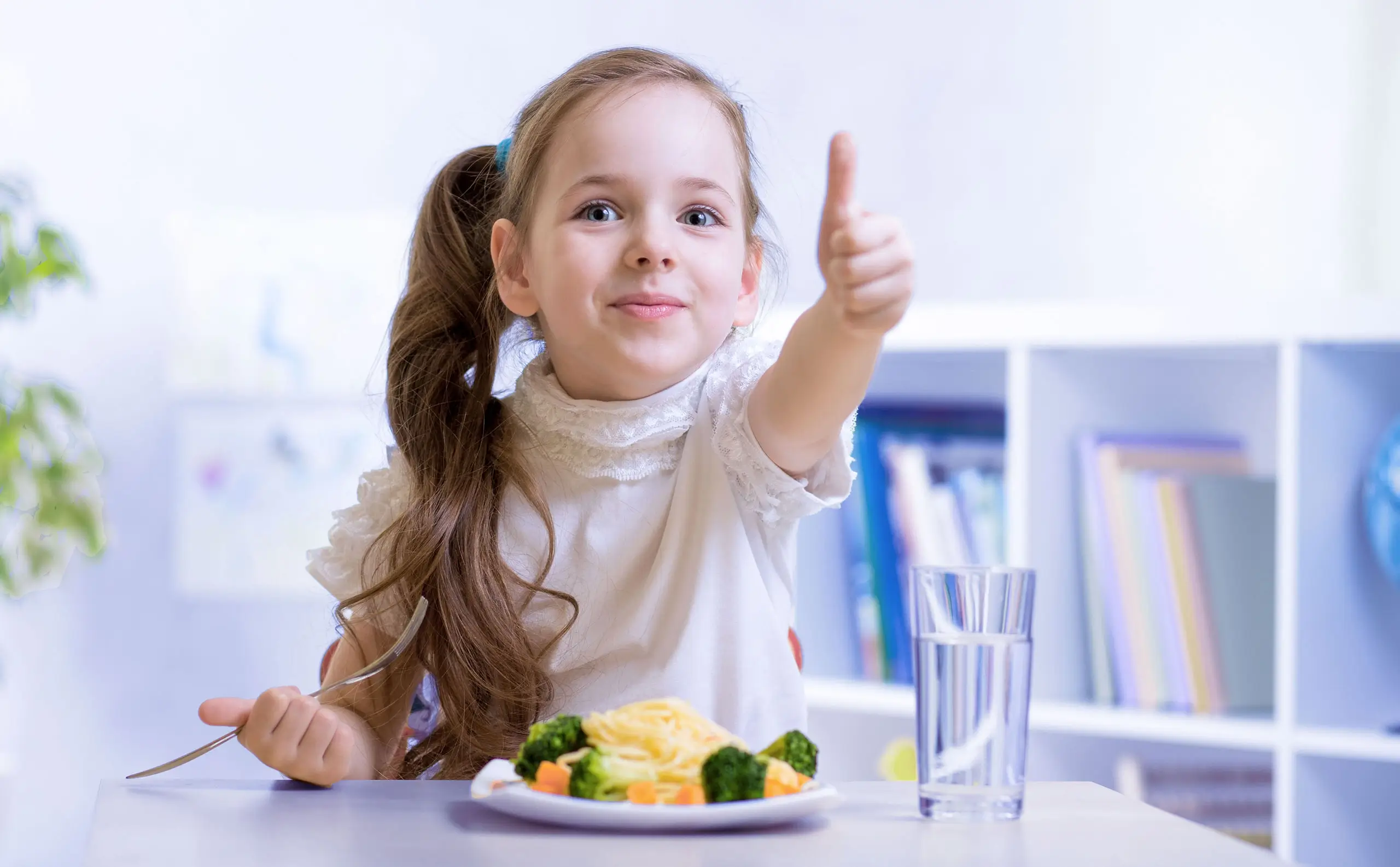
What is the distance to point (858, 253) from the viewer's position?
2.34 feet

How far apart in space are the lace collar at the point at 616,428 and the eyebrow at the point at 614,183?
142 millimetres

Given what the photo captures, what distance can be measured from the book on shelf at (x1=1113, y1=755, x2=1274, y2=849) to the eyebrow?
124cm

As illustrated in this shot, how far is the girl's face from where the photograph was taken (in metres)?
0.95

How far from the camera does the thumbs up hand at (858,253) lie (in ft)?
2.33

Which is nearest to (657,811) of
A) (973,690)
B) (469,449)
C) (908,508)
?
(973,690)

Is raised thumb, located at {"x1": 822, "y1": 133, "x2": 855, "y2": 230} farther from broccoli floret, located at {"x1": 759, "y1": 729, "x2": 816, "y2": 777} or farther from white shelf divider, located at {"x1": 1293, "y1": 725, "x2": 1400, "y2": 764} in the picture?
white shelf divider, located at {"x1": 1293, "y1": 725, "x2": 1400, "y2": 764}

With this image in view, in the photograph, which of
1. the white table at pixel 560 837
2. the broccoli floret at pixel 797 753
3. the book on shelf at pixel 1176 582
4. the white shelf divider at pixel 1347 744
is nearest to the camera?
the white table at pixel 560 837

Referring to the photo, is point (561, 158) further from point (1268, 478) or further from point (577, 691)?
point (1268, 478)

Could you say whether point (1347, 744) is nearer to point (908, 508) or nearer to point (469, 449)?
point (908, 508)

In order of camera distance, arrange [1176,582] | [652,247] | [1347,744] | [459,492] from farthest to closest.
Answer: [1176,582]
[1347,744]
[459,492]
[652,247]

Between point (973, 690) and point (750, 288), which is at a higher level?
point (750, 288)

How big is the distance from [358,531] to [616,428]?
0.24 metres

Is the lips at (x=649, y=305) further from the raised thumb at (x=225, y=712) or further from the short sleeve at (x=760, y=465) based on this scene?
the raised thumb at (x=225, y=712)

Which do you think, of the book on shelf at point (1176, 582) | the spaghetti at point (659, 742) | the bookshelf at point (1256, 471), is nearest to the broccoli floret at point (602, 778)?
the spaghetti at point (659, 742)
